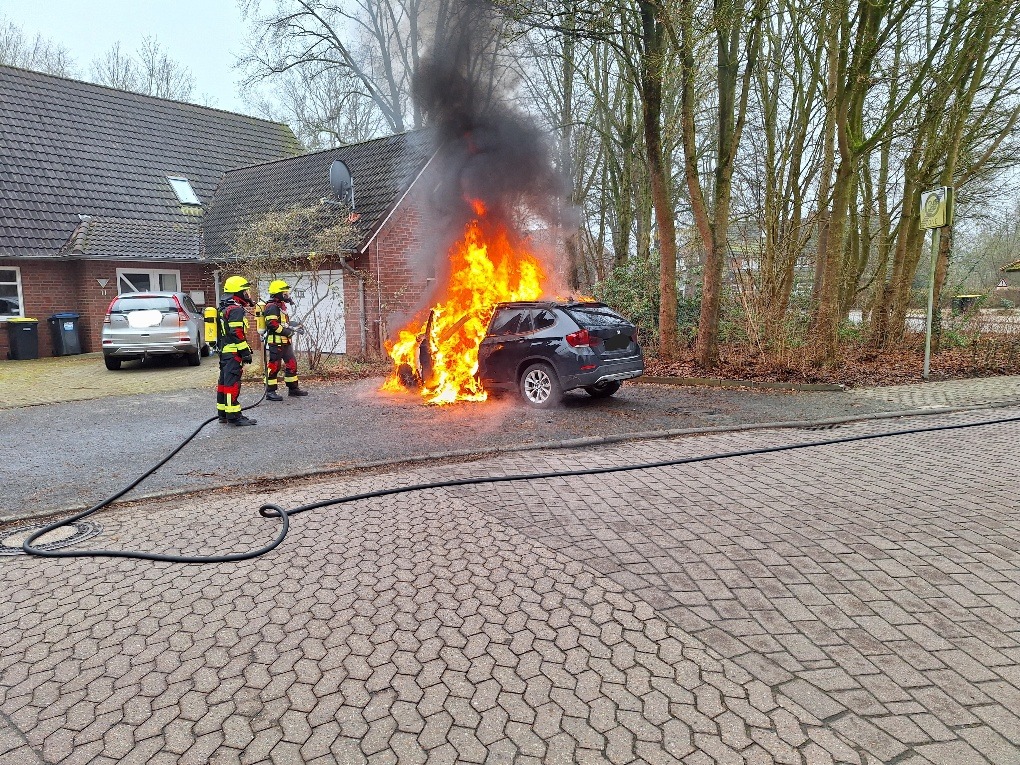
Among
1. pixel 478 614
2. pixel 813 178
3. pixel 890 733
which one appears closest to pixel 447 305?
pixel 478 614

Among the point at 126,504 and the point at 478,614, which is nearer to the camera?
the point at 478,614

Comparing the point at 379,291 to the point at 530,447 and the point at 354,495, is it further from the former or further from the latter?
the point at 354,495

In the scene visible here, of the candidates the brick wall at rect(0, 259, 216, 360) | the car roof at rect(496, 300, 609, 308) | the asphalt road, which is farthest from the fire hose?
the brick wall at rect(0, 259, 216, 360)

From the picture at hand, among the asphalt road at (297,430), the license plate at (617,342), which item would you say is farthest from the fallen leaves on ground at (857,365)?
the license plate at (617,342)

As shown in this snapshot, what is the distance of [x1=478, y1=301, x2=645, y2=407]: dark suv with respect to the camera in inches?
355

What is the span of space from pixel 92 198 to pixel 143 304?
658 centimetres

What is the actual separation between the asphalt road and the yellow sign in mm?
3676

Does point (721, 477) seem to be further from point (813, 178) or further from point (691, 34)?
point (813, 178)

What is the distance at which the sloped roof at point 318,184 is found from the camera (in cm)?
1653

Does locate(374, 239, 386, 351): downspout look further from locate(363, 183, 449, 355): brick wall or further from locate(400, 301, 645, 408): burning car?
locate(400, 301, 645, 408): burning car

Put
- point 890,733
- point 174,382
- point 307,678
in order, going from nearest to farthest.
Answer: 1. point 890,733
2. point 307,678
3. point 174,382

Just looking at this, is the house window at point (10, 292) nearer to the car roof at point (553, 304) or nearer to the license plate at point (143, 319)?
the license plate at point (143, 319)

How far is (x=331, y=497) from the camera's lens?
538cm

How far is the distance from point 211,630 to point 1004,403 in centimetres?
1075
